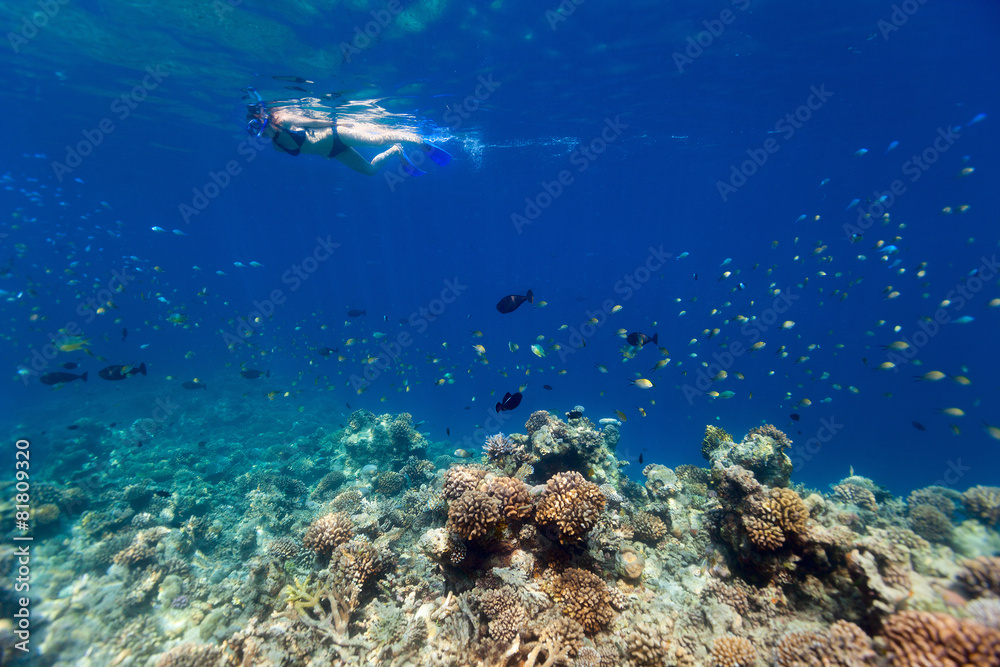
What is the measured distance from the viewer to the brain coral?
4062 mm

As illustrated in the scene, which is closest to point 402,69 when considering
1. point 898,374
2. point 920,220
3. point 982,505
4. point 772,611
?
point 772,611

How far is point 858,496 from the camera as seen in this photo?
8.62 meters

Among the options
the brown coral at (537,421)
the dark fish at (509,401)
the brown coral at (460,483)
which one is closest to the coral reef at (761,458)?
the brown coral at (537,421)

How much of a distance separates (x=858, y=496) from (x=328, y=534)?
1151 cm

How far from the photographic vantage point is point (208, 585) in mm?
7086

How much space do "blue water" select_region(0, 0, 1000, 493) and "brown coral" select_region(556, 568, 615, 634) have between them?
27.3ft

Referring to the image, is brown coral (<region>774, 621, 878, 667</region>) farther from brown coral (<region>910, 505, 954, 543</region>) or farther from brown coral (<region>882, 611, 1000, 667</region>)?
brown coral (<region>910, 505, 954, 543</region>)

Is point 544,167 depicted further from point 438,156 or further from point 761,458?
point 761,458

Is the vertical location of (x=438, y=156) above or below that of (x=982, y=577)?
above

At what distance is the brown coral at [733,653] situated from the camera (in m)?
3.40

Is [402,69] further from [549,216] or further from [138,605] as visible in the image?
[549,216]

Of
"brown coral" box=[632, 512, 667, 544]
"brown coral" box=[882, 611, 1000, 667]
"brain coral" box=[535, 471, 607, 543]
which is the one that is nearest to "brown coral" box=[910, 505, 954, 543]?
"brown coral" box=[632, 512, 667, 544]

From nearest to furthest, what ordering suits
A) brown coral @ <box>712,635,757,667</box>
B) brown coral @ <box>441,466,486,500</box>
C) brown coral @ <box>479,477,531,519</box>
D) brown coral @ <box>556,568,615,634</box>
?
brown coral @ <box>712,635,757,667</box> < brown coral @ <box>556,568,615,634</box> < brown coral @ <box>479,477,531,519</box> < brown coral @ <box>441,466,486,500</box>

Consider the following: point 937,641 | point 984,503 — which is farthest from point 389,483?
point 984,503
